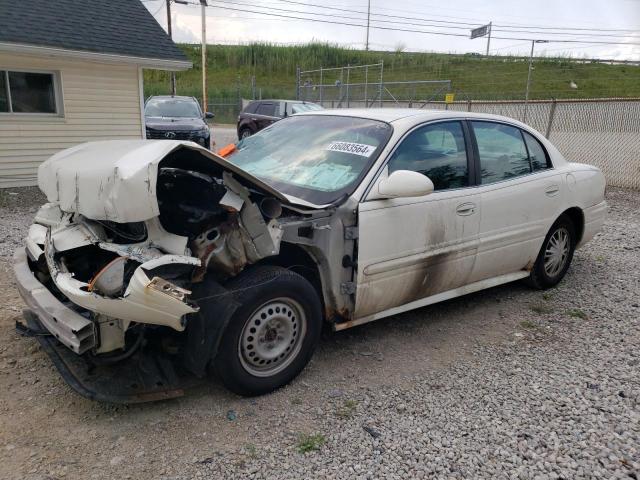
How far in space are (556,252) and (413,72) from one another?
119ft

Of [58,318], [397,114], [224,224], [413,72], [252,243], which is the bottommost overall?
[58,318]

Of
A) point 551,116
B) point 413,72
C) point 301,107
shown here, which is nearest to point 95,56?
point 301,107

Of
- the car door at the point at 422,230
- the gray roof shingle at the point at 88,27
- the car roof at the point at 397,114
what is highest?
the gray roof shingle at the point at 88,27

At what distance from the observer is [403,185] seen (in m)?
3.41

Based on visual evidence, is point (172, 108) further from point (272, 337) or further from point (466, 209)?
point (272, 337)

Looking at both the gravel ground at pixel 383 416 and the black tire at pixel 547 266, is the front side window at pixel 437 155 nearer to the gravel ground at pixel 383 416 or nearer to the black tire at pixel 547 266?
the gravel ground at pixel 383 416

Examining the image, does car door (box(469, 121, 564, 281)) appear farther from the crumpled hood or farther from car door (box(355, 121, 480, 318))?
the crumpled hood

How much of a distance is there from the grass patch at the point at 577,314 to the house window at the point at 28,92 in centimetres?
1023

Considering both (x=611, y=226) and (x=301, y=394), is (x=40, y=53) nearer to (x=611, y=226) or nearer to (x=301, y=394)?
(x=301, y=394)

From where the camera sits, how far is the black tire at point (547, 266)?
5.06 m

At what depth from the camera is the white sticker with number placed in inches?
147

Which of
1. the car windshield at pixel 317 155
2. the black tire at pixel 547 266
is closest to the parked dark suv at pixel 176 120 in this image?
the car windshield at pixel 317 155

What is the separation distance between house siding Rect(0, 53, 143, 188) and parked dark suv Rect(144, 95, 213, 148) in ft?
5.78

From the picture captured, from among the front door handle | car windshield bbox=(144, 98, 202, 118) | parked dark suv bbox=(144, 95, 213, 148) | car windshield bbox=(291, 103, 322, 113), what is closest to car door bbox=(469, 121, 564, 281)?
the front door handle
